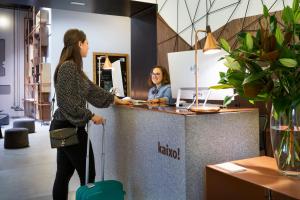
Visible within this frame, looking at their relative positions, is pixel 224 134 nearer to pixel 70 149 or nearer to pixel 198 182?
pixel 198 182

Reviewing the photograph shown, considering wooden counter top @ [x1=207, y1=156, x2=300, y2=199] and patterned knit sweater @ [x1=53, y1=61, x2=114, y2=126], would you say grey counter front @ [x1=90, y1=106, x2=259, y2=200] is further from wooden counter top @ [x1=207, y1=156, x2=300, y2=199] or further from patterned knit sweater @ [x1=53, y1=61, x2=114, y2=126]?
patterned knit sweater @ [x1=53, y1=61, x2=114, y2=126]

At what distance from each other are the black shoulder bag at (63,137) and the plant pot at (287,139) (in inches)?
49.7

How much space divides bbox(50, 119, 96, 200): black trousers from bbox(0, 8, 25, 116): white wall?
9736 millimetres

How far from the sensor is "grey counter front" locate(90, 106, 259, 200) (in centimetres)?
150

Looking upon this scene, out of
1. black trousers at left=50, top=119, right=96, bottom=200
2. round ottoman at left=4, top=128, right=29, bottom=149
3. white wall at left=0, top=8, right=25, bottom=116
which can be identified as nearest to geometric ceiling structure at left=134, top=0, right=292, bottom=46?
black trousers at left=50, top=119, right=96, bottom=200

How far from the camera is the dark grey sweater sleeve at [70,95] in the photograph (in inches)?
76.2

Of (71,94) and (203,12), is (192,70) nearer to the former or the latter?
(71,94)

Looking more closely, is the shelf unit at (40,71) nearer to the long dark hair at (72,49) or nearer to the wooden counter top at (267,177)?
the long dark hair at (72,49)

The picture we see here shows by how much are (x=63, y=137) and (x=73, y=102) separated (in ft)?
0.78

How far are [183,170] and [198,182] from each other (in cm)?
11

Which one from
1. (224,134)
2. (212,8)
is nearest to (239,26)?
(212,8)

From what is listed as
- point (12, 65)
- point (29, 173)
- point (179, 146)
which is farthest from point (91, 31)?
point (179, 146)

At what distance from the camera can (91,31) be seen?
723cm

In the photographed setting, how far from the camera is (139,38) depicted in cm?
463
